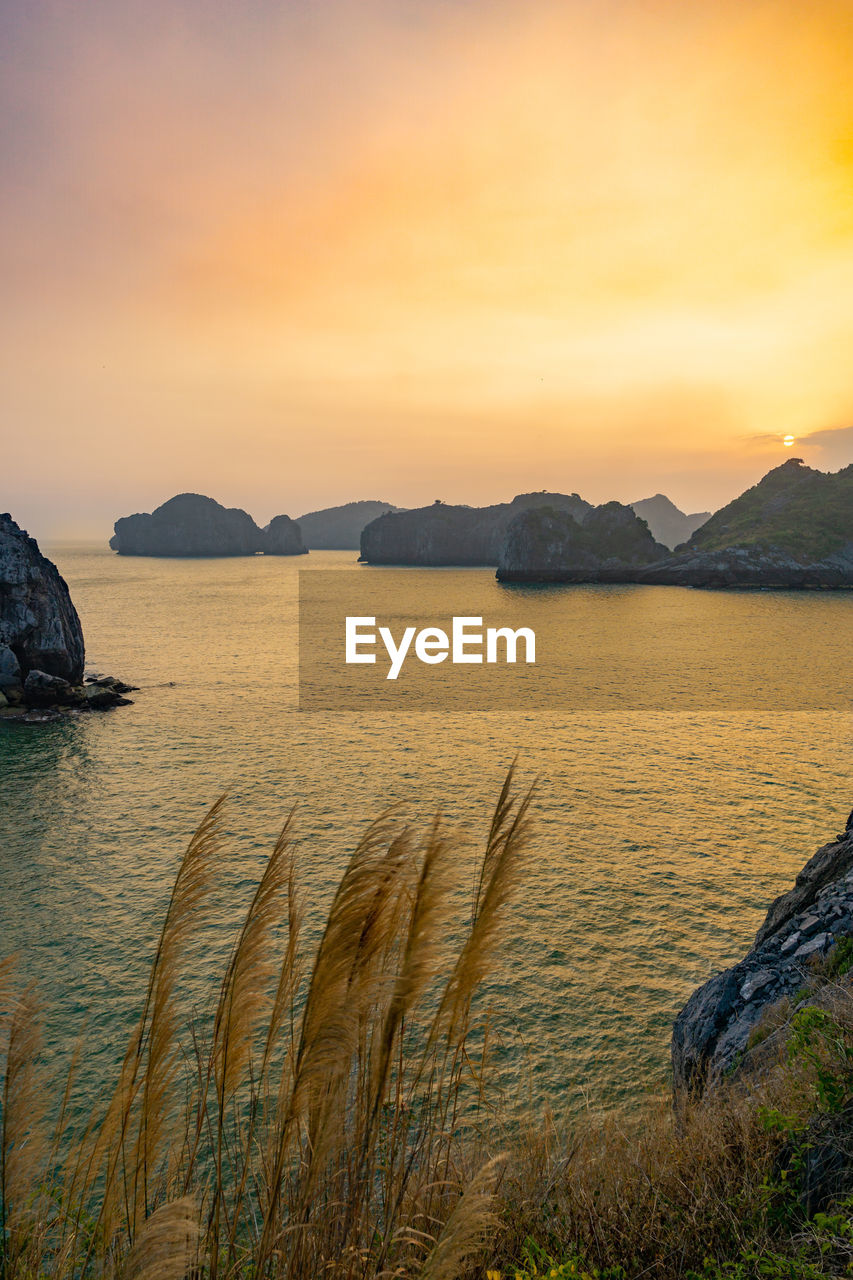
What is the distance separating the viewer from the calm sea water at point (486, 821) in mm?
12820

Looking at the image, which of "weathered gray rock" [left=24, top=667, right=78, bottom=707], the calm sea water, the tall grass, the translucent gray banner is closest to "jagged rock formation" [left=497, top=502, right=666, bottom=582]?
the translucent gray banner

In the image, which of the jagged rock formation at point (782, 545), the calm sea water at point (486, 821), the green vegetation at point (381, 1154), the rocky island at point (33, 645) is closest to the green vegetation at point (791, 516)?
the jagged rock formation at point (782, 545)

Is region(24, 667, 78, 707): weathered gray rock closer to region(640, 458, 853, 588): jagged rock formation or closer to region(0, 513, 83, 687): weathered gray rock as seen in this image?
region(0, 513, 83, 687): weathered gray rock

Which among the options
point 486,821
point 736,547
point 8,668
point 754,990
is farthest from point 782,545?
point 754,990

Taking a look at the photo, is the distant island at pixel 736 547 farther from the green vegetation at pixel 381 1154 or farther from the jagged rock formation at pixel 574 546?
the green vegetation at pixel 381 1154

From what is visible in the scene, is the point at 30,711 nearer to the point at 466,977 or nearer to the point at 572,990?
the point at 572,990

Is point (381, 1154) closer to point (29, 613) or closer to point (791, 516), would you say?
point (29, 613)

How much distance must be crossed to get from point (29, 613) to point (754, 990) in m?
40.7

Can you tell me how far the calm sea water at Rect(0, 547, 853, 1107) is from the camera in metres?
12.8

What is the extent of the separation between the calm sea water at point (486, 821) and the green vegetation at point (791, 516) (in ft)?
299

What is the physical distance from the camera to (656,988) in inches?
517

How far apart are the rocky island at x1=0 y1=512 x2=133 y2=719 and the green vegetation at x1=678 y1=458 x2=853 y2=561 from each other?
398 feet

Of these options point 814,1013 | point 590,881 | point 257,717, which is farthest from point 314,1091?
point 257,717

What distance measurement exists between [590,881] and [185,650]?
47679mm
